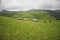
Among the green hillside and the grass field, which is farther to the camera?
the green hillside

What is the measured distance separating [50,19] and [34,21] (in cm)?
23

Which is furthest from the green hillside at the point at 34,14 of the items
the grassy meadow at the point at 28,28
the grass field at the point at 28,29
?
the grass field at the point at 28,29

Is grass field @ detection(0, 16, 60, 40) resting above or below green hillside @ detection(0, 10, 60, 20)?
below

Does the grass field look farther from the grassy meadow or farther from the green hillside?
the green hillside

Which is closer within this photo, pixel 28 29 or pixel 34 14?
pixel 28 29

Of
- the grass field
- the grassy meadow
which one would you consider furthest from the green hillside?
the grass field

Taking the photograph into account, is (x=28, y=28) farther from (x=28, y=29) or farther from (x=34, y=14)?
(x=34, y=14)

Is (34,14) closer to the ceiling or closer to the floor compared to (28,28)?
closer to the ceiling

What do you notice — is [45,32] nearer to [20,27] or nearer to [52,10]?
[20,27]

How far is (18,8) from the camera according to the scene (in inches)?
73.2

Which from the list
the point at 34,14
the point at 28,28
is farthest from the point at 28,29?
the point at 34,14

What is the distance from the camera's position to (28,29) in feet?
4.60

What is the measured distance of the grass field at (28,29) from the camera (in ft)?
4.28

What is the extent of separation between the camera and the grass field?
1.30m
